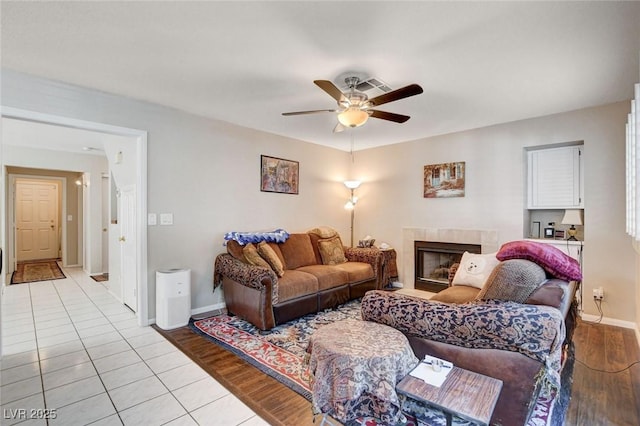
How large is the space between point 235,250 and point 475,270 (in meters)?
2.68

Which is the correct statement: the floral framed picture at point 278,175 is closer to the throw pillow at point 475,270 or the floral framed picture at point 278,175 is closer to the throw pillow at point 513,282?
the throw pillow at point 475,270

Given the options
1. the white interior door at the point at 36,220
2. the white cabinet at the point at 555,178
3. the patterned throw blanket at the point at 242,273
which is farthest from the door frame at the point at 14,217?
the white cabinet at the point at 555,178

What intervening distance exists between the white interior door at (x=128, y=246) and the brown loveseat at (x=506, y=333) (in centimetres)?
334

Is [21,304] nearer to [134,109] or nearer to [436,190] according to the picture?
[134,109]

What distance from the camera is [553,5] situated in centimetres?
179

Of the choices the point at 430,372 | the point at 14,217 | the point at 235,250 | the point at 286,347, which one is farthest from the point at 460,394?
the point at 14,217

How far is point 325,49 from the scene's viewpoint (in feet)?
7.46

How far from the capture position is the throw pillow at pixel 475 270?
3003 mm

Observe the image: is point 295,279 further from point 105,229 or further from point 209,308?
point 105,229

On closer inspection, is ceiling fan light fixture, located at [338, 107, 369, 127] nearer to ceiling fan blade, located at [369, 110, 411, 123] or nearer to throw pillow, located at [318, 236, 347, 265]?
ceiling fan blade, located at [369, 110, 411, 123]

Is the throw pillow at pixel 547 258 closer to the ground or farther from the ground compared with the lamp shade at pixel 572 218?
closer to the ground

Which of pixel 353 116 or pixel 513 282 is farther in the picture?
pixel 353 116

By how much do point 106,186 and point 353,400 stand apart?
711 cm

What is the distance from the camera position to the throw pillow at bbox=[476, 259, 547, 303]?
174 centimetres
